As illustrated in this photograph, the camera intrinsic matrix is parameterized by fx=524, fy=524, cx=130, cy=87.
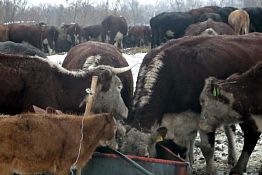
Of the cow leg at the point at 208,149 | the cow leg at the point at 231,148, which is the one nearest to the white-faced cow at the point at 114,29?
the cow leg at the point at 231,148

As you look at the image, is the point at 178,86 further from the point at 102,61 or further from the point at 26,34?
the point at 26,34

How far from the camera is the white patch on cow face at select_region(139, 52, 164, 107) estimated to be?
7.11 m

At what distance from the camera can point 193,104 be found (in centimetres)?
714

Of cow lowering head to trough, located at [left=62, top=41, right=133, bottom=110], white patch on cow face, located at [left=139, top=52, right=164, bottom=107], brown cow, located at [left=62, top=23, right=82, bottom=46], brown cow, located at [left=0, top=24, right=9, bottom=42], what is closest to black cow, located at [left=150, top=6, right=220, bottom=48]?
brown cow, located at [left=0, top=24, right=9, bottom=42]

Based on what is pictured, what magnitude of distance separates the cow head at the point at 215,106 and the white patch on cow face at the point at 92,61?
2.03 m

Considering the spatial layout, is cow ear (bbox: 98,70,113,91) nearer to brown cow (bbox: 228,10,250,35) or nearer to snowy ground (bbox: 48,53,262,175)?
snowy ground (bbox: 48,53,262,175)

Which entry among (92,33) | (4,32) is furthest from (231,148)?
(92,33)

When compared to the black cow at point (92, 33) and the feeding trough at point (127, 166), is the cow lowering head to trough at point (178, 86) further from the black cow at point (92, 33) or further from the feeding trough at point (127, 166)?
the black cow at point (92, 33)

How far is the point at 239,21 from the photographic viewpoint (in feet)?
65.9

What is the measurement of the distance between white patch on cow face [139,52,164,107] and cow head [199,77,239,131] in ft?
2.34

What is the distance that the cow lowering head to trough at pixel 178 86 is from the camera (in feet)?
23.2

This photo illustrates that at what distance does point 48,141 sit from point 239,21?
1613cm

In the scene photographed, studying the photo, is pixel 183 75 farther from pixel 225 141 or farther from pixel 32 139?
pixel 32 139

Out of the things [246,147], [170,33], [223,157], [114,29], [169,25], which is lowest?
[114,29]
